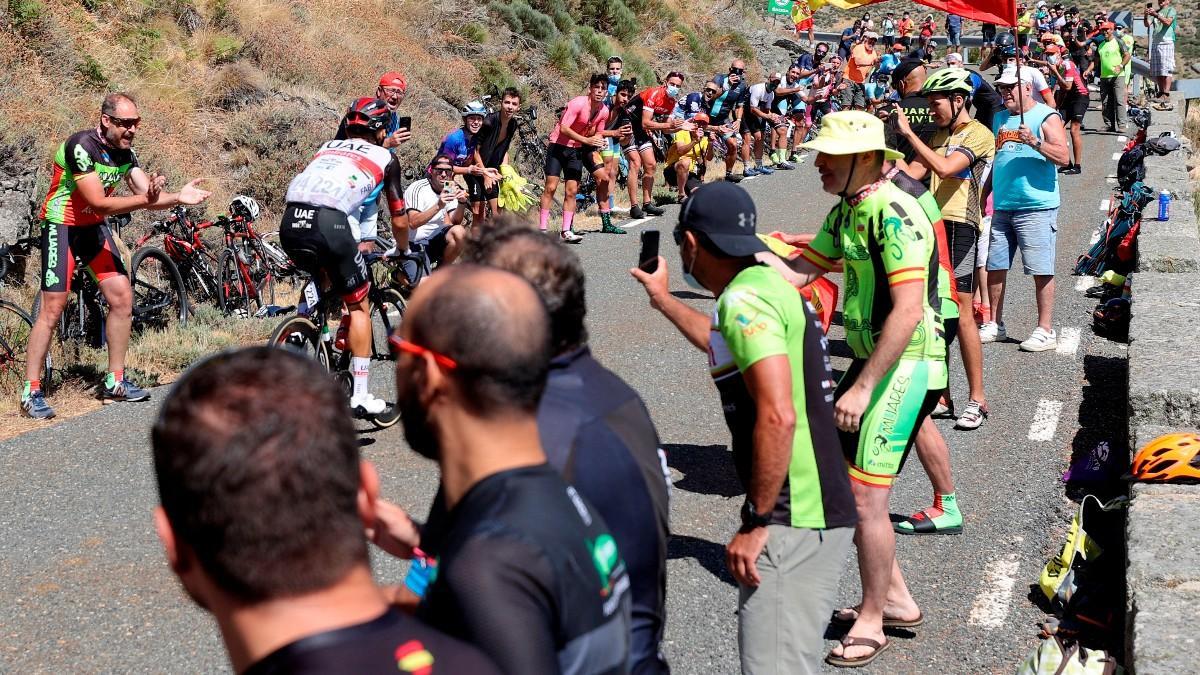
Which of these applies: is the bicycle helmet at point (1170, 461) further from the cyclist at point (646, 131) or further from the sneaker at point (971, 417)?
the cyclist at point (646, 131)

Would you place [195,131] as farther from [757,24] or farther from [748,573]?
[757,24]

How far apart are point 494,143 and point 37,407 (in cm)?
642

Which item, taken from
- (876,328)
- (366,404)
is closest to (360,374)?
(366,404)

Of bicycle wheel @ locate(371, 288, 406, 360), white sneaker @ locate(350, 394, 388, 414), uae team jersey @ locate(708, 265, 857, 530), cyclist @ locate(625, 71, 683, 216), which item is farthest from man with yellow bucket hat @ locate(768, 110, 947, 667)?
cyclist @ locate(625, 71, 683, 216)

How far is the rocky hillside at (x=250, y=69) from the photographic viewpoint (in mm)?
14180

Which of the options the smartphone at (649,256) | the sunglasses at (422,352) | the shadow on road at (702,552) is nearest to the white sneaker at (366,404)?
the shadow on road at (702,552)

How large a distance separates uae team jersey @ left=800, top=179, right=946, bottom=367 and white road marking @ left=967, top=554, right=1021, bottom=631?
105 cm

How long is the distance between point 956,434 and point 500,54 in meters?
16.7

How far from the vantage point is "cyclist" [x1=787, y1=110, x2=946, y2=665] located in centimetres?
439

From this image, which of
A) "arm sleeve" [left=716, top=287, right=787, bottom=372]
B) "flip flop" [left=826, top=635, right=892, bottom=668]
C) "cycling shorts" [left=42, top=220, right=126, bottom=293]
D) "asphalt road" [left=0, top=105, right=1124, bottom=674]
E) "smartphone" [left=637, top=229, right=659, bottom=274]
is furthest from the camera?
"cycling shorts" [left=42, top=220, right=126, bottom=293]

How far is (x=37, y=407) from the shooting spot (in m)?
7.69

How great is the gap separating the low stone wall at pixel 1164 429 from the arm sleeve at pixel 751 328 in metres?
1.56

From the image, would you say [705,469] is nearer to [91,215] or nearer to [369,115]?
[369,115]

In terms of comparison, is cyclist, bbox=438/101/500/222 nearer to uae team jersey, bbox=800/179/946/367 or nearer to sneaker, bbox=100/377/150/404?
sneaker, bbox=100/377/150/404
